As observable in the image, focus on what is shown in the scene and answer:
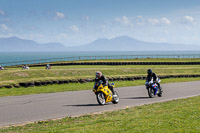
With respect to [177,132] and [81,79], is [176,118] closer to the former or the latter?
[177,132]

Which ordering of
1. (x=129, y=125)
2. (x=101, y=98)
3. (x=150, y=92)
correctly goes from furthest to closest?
1. (x=150, y=92)
2. (x=101, y=98)
3. (x=129, y=125)

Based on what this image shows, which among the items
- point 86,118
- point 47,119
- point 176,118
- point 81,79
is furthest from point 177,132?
point 81,79

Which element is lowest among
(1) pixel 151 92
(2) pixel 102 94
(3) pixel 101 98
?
(1) pixel 151 92

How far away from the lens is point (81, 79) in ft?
91.2

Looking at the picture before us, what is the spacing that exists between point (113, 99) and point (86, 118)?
4.57m

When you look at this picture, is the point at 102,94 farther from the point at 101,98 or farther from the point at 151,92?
the point at 151,92

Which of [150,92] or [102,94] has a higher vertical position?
[102,94]

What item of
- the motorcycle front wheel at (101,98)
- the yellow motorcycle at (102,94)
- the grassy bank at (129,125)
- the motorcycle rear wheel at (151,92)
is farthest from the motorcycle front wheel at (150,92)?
the grassy bank at (129,125)

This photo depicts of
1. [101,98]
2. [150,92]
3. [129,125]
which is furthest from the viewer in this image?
[150,92]

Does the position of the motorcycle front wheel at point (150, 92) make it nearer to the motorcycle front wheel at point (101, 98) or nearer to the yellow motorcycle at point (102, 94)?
the yellow motorcycle at point (102, 94)

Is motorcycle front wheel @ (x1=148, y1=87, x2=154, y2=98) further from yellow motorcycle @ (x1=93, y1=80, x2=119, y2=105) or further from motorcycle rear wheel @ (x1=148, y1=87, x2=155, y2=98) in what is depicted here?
yellow motorcycle @ (x1=93, y1=80, x2=119, y2=105)

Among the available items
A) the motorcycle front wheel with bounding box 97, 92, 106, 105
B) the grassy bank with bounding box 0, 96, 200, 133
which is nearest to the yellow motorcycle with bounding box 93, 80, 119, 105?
the motorcycle front wheel with bounding box 97, 92, 106, 105

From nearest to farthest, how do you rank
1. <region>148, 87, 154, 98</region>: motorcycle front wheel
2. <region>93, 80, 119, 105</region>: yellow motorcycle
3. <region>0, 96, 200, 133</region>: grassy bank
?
1. <region>0, 96, 200, 133</region>: grassy bank
2. <region>93, 80, 119, 105</region>: yellow motorcycle
3. <region>148, 87, 154, 98</region>: motorcycle front wheel

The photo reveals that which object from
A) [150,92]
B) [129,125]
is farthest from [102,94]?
[129,125]
